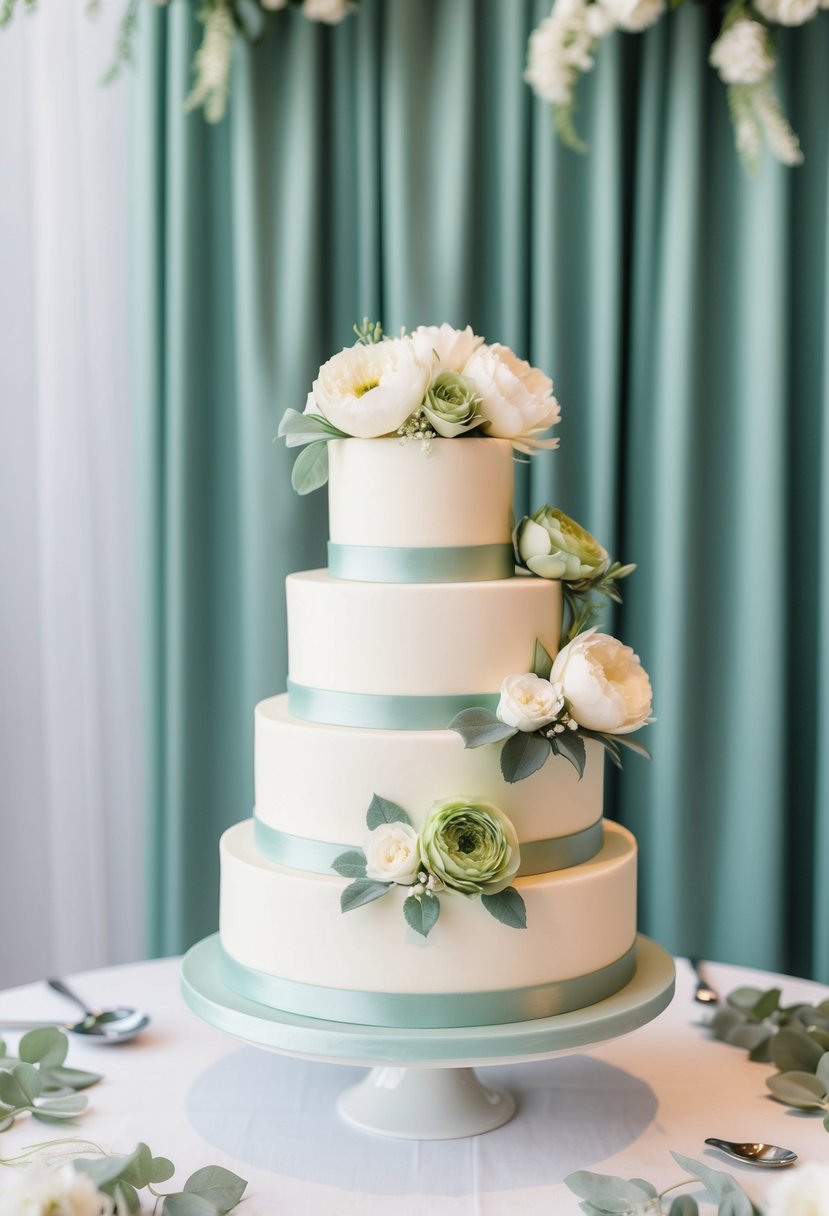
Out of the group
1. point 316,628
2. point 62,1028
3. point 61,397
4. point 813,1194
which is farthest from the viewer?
point 61,397

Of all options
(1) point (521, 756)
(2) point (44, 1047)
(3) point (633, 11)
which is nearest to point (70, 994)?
(2) point (44, 1047)

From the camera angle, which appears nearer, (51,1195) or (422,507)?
(51,1195)

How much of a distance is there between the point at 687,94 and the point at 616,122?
0.13 metres

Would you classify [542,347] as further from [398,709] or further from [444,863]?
[444,863]

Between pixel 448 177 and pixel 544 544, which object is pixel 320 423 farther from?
pixel 448 177

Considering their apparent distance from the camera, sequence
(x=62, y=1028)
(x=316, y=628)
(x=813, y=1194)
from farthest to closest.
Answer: (x=62, y=1028) → (x=316, y=628) → (x=813, y=1194)

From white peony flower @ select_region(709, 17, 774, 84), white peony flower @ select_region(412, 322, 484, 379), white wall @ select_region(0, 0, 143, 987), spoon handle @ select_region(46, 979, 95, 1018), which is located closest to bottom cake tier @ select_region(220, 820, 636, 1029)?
spoon handle @ select_region(46, 979, 95, 1018)

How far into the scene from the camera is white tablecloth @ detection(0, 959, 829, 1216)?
1170 millimetres

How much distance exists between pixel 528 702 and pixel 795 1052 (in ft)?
1.84

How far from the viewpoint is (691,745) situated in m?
2.25

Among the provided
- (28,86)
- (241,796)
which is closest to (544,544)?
(241,796)

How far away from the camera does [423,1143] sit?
127 centimetres

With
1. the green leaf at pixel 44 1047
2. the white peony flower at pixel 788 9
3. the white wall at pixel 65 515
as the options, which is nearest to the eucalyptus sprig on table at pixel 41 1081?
the green leaf at pixel 44 1047

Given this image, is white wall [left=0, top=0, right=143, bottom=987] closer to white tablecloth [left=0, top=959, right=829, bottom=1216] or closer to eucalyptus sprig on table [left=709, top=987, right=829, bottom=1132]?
white tablecloth [left=0, top=959, right=829, bottom=1216]
